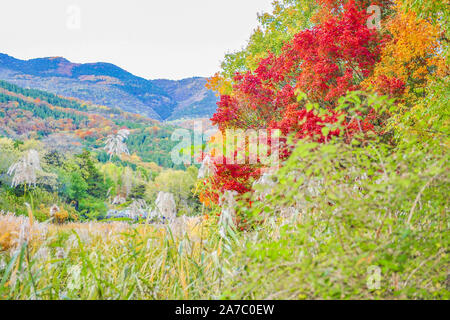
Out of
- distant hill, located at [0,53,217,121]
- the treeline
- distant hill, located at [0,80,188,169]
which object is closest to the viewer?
distant hill, located at [0,80,188,169]

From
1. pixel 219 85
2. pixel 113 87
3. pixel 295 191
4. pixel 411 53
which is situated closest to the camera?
pixel 295 191

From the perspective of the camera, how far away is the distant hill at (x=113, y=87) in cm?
2792

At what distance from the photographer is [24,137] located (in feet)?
55.2

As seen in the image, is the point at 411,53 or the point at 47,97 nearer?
the point at 411,53

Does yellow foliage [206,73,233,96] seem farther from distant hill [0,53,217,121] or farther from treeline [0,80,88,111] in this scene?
distant hill [0,53,217,121]

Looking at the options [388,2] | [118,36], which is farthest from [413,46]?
[118,36]

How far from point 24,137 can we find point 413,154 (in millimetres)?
19514

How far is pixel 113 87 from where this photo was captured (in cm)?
3169

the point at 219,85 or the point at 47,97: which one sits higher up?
the point at 47,97

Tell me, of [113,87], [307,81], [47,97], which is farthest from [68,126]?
[307,81]

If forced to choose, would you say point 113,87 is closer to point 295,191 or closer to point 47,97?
point 47,97

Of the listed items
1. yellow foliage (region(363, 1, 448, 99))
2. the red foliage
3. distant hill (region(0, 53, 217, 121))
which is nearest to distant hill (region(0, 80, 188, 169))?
distant hill (region(0, 53, 217, 121))

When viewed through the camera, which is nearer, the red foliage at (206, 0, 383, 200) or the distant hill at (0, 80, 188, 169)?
the red foliage at (206, 0, 383, 200)

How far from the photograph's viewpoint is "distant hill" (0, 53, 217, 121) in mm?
27922
